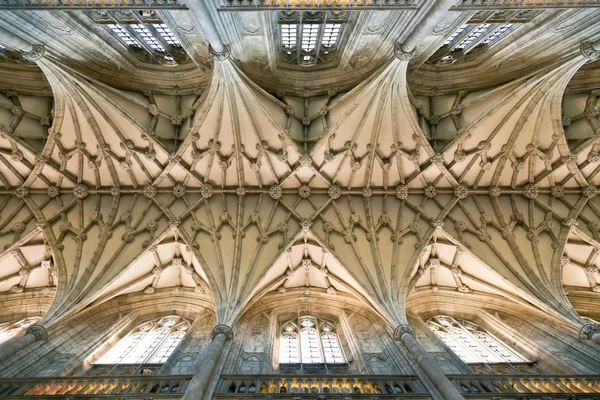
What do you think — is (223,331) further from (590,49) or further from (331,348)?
(590,49)

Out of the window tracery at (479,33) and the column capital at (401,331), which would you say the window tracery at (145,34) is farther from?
the column capital at (401,331)

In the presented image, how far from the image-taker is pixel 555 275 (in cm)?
1348

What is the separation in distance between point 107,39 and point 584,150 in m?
17.9

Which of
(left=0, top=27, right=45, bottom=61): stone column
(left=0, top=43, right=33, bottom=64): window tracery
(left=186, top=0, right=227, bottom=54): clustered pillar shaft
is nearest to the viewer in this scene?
(left=186, top=0, right=227, bottom=54): clustered pillar shaft

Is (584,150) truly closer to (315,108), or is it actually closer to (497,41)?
(497,41)

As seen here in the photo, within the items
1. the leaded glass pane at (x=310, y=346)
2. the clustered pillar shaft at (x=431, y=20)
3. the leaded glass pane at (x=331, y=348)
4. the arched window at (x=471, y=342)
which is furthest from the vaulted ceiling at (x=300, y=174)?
the clustered pillar shaft at (x=431, y=20)

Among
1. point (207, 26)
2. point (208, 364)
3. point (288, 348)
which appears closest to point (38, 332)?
point (208, 364)

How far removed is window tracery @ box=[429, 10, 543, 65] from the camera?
10.9 m

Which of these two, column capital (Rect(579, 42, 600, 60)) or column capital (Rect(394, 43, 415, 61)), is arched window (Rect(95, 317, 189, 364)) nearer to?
column capital (Rect(394, 43, 415, 61))

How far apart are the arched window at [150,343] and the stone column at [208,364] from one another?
95.5 inches

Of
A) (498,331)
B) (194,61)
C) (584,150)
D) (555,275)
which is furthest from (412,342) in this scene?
(194,61)

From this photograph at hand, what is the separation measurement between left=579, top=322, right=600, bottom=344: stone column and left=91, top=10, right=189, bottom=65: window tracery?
52.3 ft

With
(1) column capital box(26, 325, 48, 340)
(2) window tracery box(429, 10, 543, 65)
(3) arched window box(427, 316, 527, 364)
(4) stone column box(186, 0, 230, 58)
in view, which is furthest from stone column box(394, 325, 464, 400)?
(1) column capital box(26, 325, 48, 340)

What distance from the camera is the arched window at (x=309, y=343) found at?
456 inches
